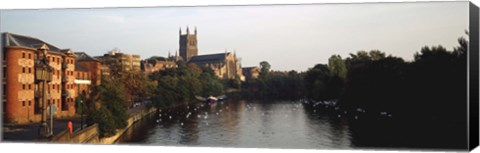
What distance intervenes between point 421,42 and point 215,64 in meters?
3.73

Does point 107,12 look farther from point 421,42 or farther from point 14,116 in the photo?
point 421,42

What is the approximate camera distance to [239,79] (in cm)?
1277

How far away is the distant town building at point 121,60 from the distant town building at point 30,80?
0.62 metres

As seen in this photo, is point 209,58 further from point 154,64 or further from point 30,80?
point 30,80

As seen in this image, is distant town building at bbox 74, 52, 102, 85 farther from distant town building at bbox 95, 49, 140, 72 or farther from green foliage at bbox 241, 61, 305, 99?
green foliage at bbox 241, 61, 305, 99

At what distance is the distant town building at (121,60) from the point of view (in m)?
12.0

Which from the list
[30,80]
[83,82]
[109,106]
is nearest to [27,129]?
[30,80]

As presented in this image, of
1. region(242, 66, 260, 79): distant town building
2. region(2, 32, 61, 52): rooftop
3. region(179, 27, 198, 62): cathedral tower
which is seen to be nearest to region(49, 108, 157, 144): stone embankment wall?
region(179, 27, 198, 62): cathedral tower

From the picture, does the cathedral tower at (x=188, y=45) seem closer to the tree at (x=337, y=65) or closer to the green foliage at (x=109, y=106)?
the green foliage at (x=109, y=106)

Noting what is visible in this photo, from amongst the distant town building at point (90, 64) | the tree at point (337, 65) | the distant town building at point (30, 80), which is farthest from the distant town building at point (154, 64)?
the tree at point (337, 65)

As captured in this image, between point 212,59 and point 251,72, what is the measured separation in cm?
83

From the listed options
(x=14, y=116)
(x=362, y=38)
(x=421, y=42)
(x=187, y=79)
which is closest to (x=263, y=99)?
(x=187, y=79)

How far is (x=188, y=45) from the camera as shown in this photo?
11.4 metres

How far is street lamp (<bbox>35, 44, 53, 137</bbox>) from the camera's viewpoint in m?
11.6
